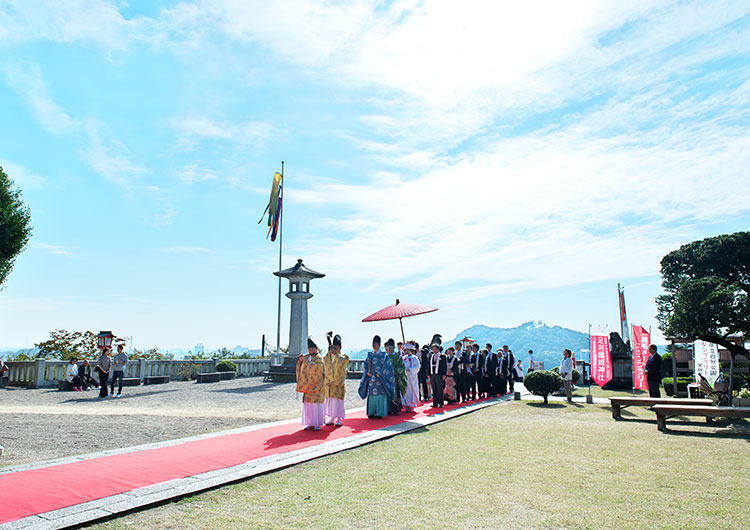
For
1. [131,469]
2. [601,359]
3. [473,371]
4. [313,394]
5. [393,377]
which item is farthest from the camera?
[473,371]

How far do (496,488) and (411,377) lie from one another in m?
7.82

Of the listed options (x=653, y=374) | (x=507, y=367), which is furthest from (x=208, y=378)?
(x=653, y=374)

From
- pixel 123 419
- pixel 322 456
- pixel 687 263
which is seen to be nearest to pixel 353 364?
pixel 123 419

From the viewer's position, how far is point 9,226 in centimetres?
2294

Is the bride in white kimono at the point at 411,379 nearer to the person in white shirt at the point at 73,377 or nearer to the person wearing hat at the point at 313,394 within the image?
the person wearing hat at the point at 313,394

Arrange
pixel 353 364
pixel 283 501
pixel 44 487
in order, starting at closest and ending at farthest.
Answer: pixel 283 501, pixel 44 487, pixel 353 364

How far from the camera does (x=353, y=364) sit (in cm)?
2678

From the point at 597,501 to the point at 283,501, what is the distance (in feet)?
9.48

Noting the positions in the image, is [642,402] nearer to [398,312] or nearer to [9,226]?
[398,312]

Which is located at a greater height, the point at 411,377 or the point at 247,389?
the point at 411,377

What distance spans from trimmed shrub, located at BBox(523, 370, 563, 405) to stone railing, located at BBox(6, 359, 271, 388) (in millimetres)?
15879

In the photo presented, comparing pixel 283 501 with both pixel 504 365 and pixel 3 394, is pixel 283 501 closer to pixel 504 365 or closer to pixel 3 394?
pixel 504 365

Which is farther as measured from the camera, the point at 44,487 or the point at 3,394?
the point at 3,394

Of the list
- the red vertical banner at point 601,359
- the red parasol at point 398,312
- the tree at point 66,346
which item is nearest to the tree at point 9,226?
the tree at point 66,346
